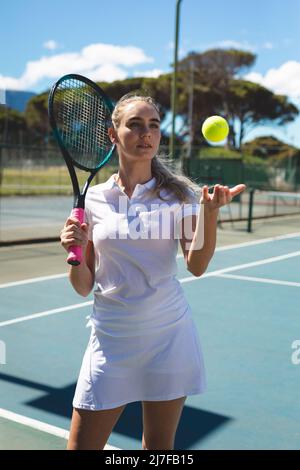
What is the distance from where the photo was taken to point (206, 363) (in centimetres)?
512

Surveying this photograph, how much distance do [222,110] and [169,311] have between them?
5684 centimetres

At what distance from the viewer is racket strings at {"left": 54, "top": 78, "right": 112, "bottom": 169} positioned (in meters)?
3.08

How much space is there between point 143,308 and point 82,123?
121cm

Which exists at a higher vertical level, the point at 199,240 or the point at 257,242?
the point at 199,240

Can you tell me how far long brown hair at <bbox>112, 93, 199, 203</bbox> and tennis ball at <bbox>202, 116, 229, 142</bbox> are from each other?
49cm

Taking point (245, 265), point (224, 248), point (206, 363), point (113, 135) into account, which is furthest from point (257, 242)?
point (113, 135)

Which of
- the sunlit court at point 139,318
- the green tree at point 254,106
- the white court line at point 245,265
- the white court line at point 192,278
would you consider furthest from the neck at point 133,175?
the green tree at point 254,106

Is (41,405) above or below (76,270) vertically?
below

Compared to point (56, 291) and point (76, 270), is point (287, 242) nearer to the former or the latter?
point (56, 291)

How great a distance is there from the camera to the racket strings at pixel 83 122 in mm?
3084

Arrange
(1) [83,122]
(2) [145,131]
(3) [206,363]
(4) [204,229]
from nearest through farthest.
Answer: (4) [204,229], (2) [145,131], (1) [83,122], (3) [206,363]

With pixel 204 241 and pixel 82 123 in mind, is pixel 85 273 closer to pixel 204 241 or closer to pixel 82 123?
pixel 204 241

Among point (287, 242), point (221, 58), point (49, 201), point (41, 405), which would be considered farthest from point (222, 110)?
point (41, 405)

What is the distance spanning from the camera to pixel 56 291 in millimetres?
7906
